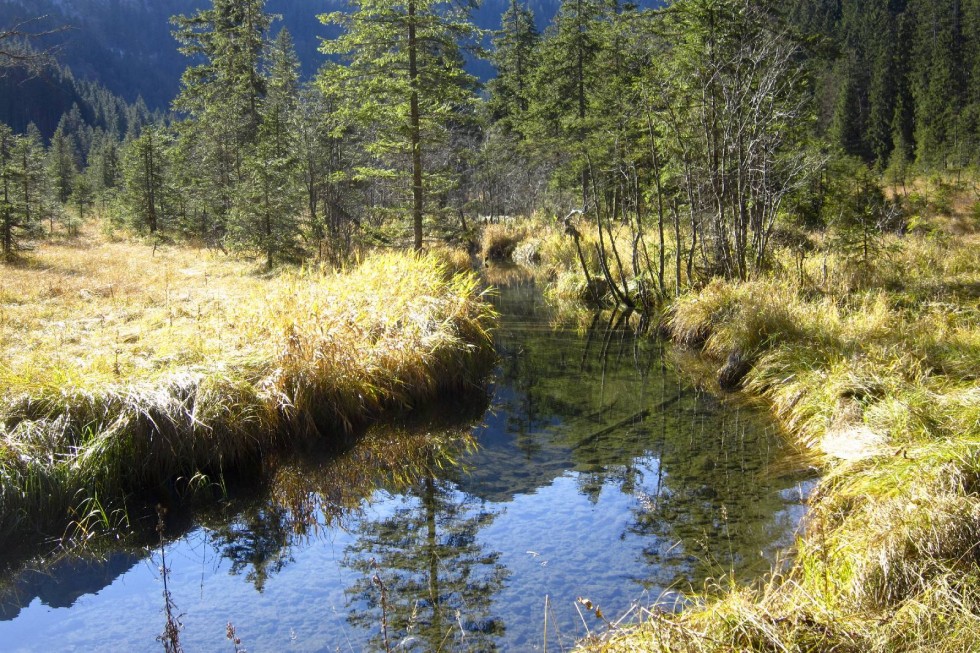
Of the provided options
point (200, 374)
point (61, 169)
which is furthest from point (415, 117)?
point (61, 169)

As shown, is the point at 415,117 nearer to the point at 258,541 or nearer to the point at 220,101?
the point at 258,541

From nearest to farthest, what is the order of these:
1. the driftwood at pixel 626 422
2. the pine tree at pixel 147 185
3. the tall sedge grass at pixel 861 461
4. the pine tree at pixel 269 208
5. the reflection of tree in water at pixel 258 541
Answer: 1. the tall sedge grass at pixel 861 461
2. the reflection of tree in water at pixel 258 541
3. the driftwood at pixel 626 422
4. the pine tree at pixel 269 208
5. the pine tree at pixel 147 185

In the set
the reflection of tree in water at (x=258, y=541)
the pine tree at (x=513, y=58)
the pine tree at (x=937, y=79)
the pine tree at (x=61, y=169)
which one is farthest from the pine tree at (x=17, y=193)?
the pine tree at (x=937, y=79)

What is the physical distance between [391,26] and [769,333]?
36.2 ft

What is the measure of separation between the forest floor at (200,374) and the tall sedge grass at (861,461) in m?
3.93

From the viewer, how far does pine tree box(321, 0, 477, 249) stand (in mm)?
15766

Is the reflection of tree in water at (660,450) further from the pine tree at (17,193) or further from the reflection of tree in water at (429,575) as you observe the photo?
the pine tree at (17,193)

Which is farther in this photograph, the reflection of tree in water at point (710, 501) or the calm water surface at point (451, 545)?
the reflection of tree in water at point (710, 501)

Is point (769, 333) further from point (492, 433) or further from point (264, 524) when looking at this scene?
point (264, 524)

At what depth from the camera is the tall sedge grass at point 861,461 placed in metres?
3.11

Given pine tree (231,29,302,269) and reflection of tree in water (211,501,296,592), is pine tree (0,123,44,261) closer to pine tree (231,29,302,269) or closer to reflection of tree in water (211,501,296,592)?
pine tree (231,29,302,269)

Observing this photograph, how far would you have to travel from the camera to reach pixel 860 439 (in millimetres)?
6125

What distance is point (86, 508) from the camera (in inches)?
215

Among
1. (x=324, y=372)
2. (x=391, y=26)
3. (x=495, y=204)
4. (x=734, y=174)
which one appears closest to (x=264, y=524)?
(x=324, y=372)
